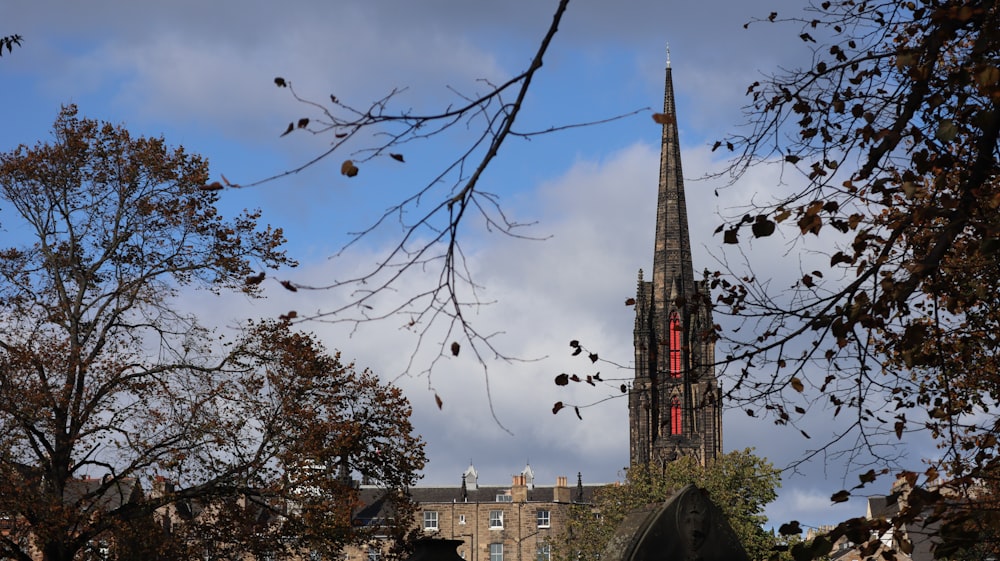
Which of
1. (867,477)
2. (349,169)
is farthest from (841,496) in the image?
(349,169)

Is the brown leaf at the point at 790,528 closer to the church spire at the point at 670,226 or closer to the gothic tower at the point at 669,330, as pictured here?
the gothic tower at the point at 669,330

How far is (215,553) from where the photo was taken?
29.3 m

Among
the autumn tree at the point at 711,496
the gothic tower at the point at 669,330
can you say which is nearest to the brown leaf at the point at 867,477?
the autumn tree at the point at 711,496

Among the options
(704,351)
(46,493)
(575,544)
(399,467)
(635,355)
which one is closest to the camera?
(46,493)

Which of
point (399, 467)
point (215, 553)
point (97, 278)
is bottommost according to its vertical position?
point (215, 553)

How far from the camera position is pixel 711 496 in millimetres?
66625

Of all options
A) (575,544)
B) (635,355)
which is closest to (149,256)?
(575,544)

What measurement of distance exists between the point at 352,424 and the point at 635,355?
7802cm

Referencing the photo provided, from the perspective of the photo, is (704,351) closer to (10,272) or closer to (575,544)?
(575,544)

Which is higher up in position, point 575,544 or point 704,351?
point 704,351

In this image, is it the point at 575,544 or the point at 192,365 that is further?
the point at 575,544

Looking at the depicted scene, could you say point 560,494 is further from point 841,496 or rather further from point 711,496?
point 841,496

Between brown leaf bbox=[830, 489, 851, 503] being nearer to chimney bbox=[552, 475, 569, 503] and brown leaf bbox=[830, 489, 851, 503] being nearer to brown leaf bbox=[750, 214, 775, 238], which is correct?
brown leaf bbox=[750, 214, 775, 238]

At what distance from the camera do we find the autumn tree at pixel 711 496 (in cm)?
6375
